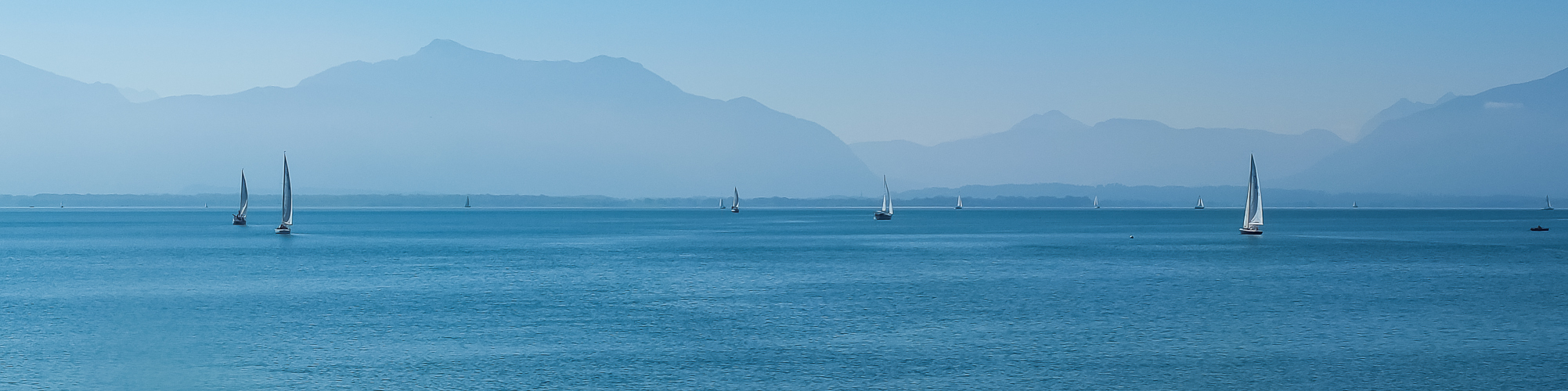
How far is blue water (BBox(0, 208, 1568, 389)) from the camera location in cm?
2620

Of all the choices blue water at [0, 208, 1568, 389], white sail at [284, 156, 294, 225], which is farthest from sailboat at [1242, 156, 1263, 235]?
white sail at [284, 156, 294, 225]

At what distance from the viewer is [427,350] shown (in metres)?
30.2

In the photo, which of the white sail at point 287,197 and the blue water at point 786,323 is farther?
the white sail at point 287,197

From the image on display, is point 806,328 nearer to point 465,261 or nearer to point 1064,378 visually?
point 1064,378

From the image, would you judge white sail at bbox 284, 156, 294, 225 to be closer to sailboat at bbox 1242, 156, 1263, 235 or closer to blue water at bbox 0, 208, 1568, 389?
blue water at bbox 0, 208, 1568, 389

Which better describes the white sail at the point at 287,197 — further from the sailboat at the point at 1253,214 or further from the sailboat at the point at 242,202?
the sailboat at the point at 1253,214

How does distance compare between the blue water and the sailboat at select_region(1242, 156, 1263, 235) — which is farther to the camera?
the sailboat at select_region(1242, 156, 1263, 235)

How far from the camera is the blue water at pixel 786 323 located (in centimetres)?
2620

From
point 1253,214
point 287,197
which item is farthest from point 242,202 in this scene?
point 1253,214

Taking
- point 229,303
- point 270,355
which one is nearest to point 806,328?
point 270,355

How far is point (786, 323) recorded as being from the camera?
37.1 metres

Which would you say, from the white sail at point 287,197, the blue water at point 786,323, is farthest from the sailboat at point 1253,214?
the white sail at point 287,197

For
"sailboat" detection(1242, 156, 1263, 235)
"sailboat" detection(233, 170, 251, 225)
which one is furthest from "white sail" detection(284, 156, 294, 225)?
"sailboat" detection(1242, 156, 1263, 235)

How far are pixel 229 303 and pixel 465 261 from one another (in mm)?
31318
